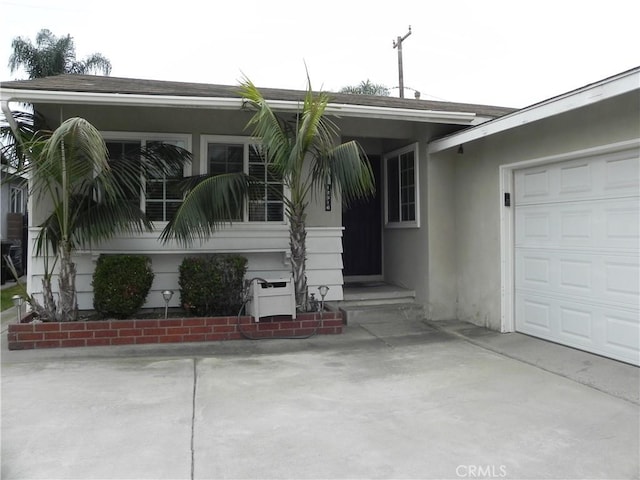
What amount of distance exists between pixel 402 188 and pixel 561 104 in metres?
3.61

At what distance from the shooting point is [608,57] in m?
16.6

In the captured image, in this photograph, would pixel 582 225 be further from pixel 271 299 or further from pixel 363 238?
pixel 363 238

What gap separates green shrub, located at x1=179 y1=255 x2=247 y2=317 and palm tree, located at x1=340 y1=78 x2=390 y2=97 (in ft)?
67.8

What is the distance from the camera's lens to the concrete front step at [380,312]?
24.2ft

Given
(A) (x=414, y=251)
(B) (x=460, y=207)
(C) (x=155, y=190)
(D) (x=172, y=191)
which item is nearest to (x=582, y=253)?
(B) (x=460, y=207)

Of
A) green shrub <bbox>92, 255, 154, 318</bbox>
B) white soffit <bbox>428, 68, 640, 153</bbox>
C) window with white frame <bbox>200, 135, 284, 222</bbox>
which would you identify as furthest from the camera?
window with white frame <bbox>200, 135, 284, 222</bbox>

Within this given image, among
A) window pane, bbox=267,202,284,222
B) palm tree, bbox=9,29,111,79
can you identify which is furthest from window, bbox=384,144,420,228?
palm tree, bbox=9,29,111,79

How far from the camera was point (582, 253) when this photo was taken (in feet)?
18.5

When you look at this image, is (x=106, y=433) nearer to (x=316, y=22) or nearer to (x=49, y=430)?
(x=49, y=430)

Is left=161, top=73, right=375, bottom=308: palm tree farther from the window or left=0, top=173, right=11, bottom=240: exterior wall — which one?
left=0, top=173, right=11, bottom=240: exterior wall

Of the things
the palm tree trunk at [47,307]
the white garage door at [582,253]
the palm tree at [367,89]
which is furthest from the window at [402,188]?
the palm tree at [367,89]

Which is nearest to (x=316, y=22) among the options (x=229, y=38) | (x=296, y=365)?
(x=229, y=38)

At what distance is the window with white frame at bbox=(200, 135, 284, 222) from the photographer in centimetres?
730

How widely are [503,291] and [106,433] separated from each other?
5111 millimetres
